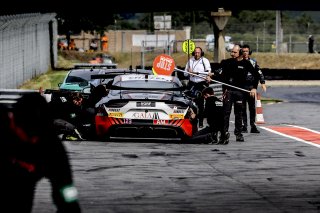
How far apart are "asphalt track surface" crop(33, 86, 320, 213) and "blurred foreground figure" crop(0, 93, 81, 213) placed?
3.93 metres

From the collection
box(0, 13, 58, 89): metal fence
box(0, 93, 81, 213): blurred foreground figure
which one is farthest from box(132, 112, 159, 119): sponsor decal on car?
box(0, 13, 58, 89): metal fence

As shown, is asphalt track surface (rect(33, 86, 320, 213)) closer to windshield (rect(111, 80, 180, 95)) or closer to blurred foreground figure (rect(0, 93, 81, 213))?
windshield (rect(111, 80, 180, 95))

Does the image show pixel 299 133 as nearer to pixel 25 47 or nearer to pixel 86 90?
pixel 86 90

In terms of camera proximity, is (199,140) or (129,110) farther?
(199,140)

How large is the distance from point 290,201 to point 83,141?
25.7 ft

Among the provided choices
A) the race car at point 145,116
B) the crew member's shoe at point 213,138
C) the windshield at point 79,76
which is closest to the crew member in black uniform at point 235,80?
the crew member's shoe at point 213,138

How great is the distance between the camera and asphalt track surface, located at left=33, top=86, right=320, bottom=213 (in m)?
10.8

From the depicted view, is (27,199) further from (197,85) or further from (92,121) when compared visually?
(197,85)

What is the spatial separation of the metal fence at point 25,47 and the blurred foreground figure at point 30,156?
3058 cm

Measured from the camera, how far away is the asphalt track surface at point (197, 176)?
10.8m

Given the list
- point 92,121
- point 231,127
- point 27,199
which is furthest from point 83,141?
point 27,199

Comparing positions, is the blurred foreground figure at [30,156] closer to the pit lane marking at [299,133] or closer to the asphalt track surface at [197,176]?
the asphalt track surface at [197,176]

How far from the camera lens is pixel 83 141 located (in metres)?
18.3

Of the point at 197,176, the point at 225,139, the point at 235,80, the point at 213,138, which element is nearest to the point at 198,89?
the point at 235,80
